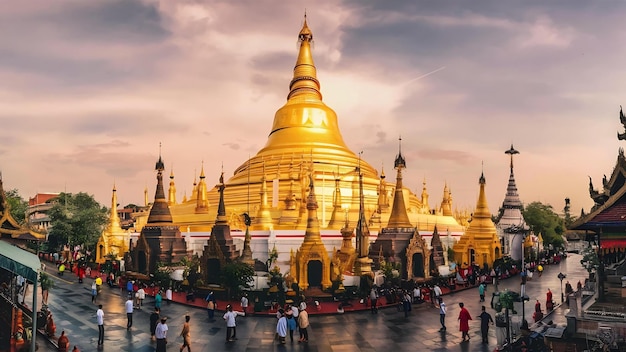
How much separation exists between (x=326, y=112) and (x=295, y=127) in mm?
3568

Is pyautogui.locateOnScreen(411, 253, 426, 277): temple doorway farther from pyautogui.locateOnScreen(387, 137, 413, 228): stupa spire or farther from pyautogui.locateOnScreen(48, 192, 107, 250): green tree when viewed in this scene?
pyautogui.locateOnScreen(48, 192, 107, 250): green tree

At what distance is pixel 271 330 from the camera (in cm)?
1844

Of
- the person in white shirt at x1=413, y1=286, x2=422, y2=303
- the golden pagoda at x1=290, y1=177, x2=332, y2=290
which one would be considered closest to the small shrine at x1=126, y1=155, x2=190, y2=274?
the golden pagoda at x1=290, y1=177, x2=332, y2=290

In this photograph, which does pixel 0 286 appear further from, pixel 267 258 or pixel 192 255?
pixel 192 255

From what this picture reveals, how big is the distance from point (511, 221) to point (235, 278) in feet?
108

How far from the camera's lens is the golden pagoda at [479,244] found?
36.8m

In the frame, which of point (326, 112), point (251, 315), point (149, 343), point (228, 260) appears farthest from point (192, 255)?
point (326, 112)

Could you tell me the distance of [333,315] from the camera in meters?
21.6

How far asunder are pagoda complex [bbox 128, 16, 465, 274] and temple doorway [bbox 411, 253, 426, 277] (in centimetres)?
218

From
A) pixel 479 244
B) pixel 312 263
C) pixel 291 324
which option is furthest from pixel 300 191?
pixel 291 324

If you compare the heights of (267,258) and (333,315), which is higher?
(267,258)

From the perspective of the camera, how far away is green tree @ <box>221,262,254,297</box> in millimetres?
23875

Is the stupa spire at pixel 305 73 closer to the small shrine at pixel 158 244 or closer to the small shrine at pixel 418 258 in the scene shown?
the small shrine at pixel 158 244

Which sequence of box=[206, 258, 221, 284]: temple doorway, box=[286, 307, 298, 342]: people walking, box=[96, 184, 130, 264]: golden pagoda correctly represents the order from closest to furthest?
1. box=[286, 307, 298, 342]: people walking
2. box=[206, 258, 221, 284]: temple doorway
3. box=[96, 184, 130, 264]: golden pagoda
